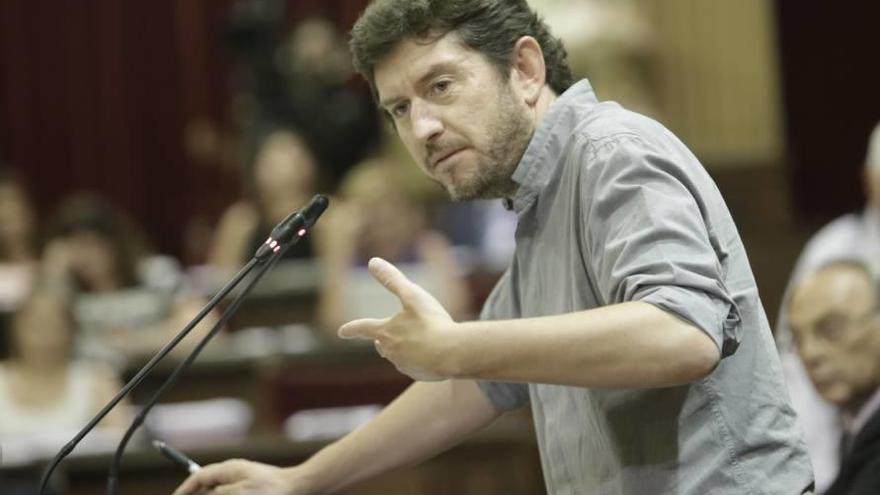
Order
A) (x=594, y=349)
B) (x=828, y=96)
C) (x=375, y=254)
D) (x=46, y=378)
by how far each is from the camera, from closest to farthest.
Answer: (x=594, y=349) < (x=46, y=378) < (x=375, y=254) < (x=828, y=96)

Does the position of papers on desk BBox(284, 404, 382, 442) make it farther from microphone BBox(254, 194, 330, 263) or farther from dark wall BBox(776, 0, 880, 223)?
dark wall BBox(776, 0, 880, 223)

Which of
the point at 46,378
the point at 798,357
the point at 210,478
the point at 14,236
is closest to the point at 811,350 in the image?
the point at 798,357

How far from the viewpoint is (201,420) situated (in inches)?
217

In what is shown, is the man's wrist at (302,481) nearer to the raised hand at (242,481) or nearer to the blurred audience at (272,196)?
the raised hand at (242,481)

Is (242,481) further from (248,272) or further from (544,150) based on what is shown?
(544,150)

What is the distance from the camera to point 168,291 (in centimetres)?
637

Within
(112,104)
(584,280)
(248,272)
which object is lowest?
(584,280)

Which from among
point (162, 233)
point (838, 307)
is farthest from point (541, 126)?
point (162, 233)

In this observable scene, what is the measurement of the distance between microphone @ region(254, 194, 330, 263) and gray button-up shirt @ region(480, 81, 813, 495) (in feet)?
0.93

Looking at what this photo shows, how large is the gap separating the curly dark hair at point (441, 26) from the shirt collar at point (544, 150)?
91 millimetres

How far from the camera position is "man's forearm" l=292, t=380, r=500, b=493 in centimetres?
242

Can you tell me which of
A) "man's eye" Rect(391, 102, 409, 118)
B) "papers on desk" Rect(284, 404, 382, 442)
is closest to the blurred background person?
"papers on desk" Rect(284, 404, 382, 442)

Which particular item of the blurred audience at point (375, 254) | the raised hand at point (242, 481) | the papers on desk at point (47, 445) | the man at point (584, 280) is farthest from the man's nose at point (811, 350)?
the blurred audience at point (375, 254)

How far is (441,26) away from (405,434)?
25.8 inches
